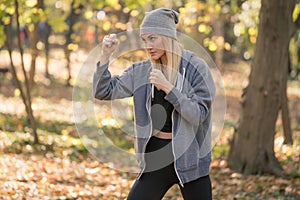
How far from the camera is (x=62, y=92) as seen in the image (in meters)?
21.3

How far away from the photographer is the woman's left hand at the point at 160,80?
349cm

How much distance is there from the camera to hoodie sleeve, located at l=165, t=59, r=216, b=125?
3.49 metres

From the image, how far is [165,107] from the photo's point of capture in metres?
3.72

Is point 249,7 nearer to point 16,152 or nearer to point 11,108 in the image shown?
point 16,152

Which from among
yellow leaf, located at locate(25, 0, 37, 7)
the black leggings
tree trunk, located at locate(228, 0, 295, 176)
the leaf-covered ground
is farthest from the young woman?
yellow leaf, located at locate(25, 0, 37, 7)

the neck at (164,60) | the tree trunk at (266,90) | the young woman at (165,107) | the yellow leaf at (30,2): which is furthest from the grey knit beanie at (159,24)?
the yellow leaf at (30,2)

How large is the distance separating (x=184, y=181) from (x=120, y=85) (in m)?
0.73

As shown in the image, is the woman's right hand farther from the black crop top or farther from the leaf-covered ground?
the leaf-covered ground

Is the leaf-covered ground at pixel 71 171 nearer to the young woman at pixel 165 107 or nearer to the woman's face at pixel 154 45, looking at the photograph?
the young woman at pixel 165 107

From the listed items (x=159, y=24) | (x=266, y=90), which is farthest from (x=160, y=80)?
(x=266, y=90)

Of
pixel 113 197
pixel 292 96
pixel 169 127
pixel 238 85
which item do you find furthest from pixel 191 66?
pixel 238 85

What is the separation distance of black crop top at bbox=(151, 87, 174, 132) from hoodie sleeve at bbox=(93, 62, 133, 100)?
0.20 m

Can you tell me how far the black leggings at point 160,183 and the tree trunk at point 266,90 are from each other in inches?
191

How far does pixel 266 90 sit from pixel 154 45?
511cm
